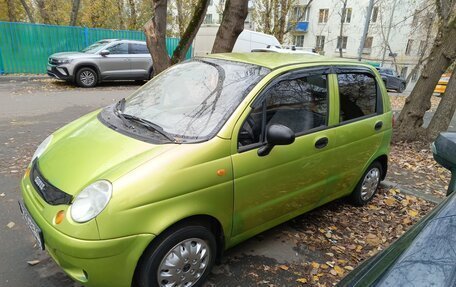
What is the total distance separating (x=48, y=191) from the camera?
8.13ft

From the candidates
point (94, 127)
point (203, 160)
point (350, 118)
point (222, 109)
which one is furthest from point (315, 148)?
point (94, 127)

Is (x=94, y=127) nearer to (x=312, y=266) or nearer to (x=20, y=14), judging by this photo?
(x=312, y=266)

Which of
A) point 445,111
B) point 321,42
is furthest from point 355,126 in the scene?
point 321,42

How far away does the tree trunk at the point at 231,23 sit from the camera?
6125mm

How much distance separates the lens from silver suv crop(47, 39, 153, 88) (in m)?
12.3

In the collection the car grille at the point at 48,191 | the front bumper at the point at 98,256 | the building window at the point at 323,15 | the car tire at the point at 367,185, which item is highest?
the building window at the point at 323,15

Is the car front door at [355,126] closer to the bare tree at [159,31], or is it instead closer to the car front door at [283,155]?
the car front door at [283,155]

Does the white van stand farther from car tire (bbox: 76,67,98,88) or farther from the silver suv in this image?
car tire (bbox: 76,67,98,88)

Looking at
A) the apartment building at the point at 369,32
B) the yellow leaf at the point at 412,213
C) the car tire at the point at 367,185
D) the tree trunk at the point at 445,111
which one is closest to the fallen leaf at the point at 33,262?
the car tire at the point at 367,185

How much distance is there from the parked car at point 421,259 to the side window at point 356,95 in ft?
6.54

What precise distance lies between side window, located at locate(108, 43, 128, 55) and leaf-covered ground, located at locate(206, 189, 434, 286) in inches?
442

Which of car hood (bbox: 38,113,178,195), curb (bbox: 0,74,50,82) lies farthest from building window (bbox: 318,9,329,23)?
car hood (bbox: 38,113,178,195)

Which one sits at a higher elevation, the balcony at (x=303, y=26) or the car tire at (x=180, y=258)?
the balcony at (x=303, y=26)

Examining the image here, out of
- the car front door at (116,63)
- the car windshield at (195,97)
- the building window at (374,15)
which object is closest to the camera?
the car windshield at (195,97)
